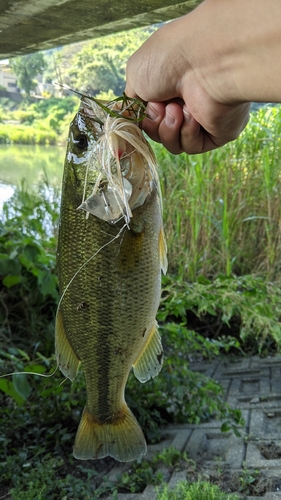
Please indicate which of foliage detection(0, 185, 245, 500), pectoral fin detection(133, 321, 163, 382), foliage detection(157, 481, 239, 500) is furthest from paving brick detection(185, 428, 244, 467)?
pectoral fin detection(133, 321, 163, 382)

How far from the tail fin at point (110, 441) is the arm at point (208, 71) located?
0.91m

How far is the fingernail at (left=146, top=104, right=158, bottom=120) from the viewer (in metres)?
1.51

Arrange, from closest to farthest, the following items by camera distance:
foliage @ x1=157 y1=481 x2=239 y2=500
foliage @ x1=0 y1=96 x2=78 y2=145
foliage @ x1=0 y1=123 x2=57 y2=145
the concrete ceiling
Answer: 1. foliage @ x1=157 y1=481 x2=239 y2=500
2. the concrete ceiling
3. foliage @ x1=0 y1=96 x2=78 y2=145
4. foliage @ x1=0 y1=123 x2=57 y2=145

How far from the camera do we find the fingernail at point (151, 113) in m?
1.51

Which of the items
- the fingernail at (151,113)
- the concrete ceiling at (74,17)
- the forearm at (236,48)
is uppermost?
the concrete ceiling at (74,17)

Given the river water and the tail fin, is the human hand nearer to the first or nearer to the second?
the tail fin

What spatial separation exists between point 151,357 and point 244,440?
5.70 feet

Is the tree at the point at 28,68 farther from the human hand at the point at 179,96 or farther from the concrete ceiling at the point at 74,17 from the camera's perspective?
the human hand at the point at 179,96

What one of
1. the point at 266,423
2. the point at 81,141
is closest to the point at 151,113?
the point at 81,141

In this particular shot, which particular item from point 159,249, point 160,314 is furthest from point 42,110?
point 159,249

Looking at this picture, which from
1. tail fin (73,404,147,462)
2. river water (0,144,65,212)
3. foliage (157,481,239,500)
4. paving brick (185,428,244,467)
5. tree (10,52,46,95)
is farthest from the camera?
river water (0,144,65,212)

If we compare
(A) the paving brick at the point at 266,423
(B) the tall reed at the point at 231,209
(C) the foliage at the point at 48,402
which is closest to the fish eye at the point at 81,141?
(C) the foliage at the point at 48,402

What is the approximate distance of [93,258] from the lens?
1.55 metres

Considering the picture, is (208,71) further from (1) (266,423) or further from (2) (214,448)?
(1) (266,423)
